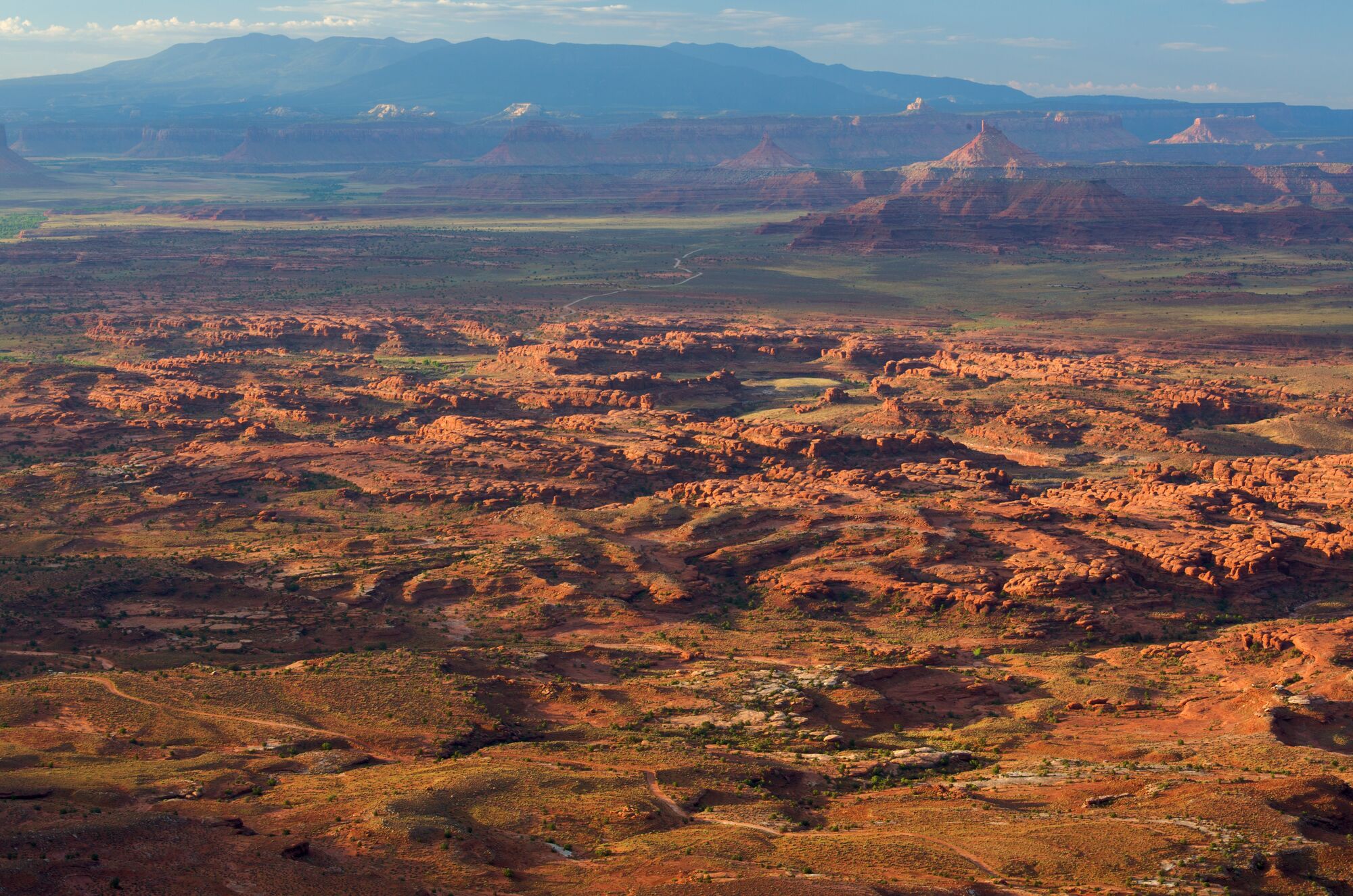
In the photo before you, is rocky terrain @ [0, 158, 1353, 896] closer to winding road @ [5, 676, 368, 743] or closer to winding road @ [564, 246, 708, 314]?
winding road @ [5, 676, 368, 743]

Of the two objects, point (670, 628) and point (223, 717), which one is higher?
point (223, 717)

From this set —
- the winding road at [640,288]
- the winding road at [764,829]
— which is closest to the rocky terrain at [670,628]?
the winding road at [764,829]

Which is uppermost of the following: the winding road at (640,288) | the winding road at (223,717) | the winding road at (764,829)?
the winding road at (640,288)

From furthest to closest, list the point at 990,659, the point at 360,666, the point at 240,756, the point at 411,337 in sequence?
the point at 411,337 → the point at 990,659 → the point at 360,666 → the point at 240,756

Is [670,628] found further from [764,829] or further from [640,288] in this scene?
[640,288]

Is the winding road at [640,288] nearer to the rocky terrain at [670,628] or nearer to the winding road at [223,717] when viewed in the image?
the rocky terrain at [670,628]

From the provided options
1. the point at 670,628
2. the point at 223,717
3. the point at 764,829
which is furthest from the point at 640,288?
the point at 764,829

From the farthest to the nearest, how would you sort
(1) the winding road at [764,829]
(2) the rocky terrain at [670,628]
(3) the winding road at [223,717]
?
(3) the winding road at [223,717], (2) the rocky terrain at [670,628], (1) the winding road at [764,829]

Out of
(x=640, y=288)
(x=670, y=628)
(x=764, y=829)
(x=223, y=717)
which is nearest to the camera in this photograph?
(x=764, y=829)

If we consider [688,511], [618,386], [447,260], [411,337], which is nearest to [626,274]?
[447,260]

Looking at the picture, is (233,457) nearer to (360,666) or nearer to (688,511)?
(688,511)

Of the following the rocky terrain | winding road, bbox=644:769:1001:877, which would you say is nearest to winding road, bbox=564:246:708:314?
the rocky terrain
